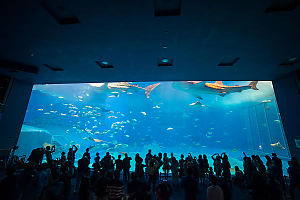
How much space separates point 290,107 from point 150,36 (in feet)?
32.5

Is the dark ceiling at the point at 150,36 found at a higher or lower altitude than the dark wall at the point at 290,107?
higher

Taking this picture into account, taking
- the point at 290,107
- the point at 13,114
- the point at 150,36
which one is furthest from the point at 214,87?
the point at 13,114

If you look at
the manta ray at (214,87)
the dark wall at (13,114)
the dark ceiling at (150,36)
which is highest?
the manta ray at (214,87)

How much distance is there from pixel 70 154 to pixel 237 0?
1052cm

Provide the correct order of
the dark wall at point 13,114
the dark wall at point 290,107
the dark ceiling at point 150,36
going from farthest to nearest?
the dark wall at point 13,114
the dark wall at point 290,107
the dark ceiling at point 150,36

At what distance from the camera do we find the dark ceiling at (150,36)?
4.05m

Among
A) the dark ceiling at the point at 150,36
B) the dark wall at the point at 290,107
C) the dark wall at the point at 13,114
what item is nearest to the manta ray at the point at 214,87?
the dark wall at the point at 290,107

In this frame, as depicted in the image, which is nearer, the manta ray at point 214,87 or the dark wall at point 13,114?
the dark wall at point 13,114

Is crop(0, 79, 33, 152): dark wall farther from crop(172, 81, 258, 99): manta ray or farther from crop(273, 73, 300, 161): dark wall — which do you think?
crop(172, 81, 258, 99): manta ray

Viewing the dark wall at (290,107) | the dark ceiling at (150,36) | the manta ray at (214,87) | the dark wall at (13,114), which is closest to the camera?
the dark ceiling at (150,36)

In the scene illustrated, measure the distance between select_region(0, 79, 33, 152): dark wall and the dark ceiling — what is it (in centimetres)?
156

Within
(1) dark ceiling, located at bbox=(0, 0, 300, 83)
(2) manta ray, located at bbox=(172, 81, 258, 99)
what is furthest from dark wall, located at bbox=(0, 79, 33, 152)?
(2) manta ray, located at bbox=(172, 81, 258, 99)

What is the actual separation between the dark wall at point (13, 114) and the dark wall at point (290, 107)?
18479mm

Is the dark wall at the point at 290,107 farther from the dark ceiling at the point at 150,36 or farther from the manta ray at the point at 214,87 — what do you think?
the manta ray at the point at 214,87
